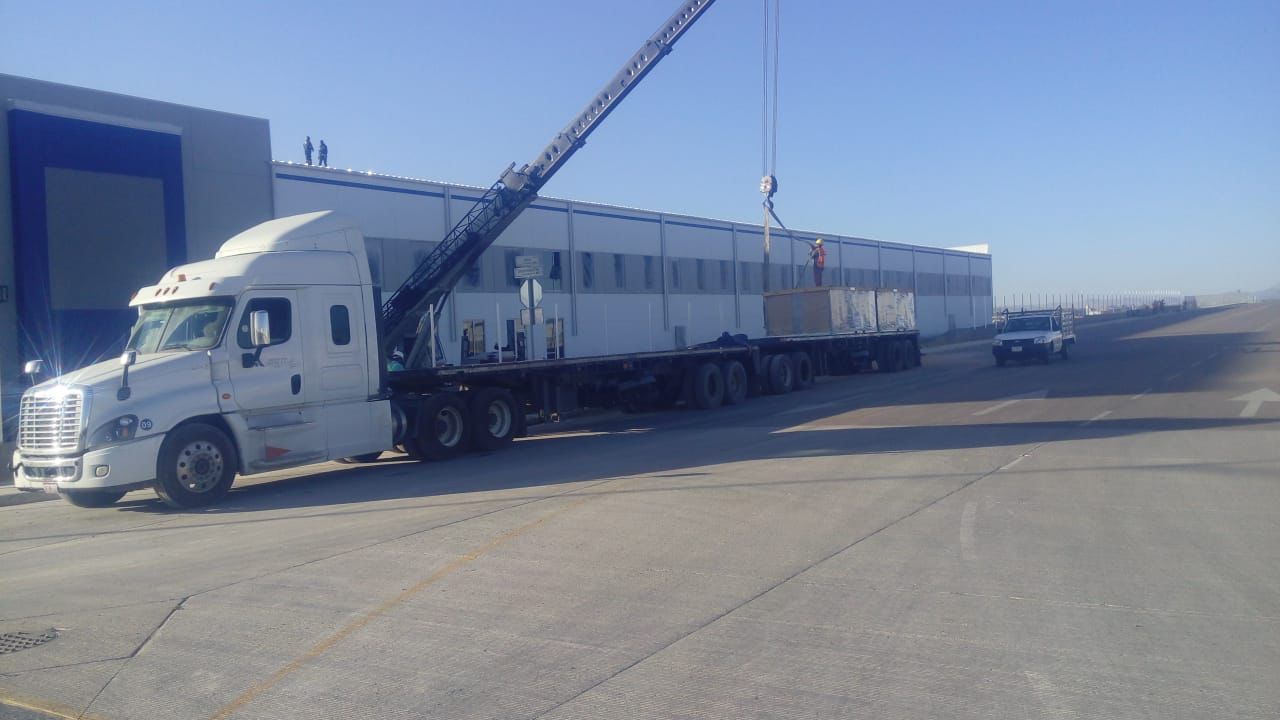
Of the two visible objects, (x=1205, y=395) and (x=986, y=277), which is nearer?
(x=1205, y=395)

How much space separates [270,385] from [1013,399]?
1580 cm

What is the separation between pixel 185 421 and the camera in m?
12.4

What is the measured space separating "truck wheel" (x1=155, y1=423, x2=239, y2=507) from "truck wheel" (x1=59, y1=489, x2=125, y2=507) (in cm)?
57

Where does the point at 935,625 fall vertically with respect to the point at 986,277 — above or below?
below

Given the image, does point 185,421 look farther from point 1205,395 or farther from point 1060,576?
point 1205,395

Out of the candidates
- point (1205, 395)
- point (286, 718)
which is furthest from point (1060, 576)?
point (1205, 395)

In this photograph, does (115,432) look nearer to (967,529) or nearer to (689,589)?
(689,589)

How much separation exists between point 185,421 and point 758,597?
8438mm

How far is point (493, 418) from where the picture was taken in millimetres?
17531

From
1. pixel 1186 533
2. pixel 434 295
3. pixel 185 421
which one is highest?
pixel 434 295

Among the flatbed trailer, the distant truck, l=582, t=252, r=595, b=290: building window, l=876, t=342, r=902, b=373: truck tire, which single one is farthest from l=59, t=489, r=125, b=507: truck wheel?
the distant truck

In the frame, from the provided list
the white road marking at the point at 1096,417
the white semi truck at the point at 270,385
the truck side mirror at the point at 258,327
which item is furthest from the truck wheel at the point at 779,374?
the truck side mirror at the point at 258,327

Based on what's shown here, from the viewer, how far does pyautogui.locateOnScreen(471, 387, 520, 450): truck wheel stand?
17.0 m

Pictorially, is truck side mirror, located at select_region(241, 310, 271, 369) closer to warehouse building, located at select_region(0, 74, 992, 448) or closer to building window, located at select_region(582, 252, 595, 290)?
warehouse building, located at select_region(0, 74, 992, 448)
